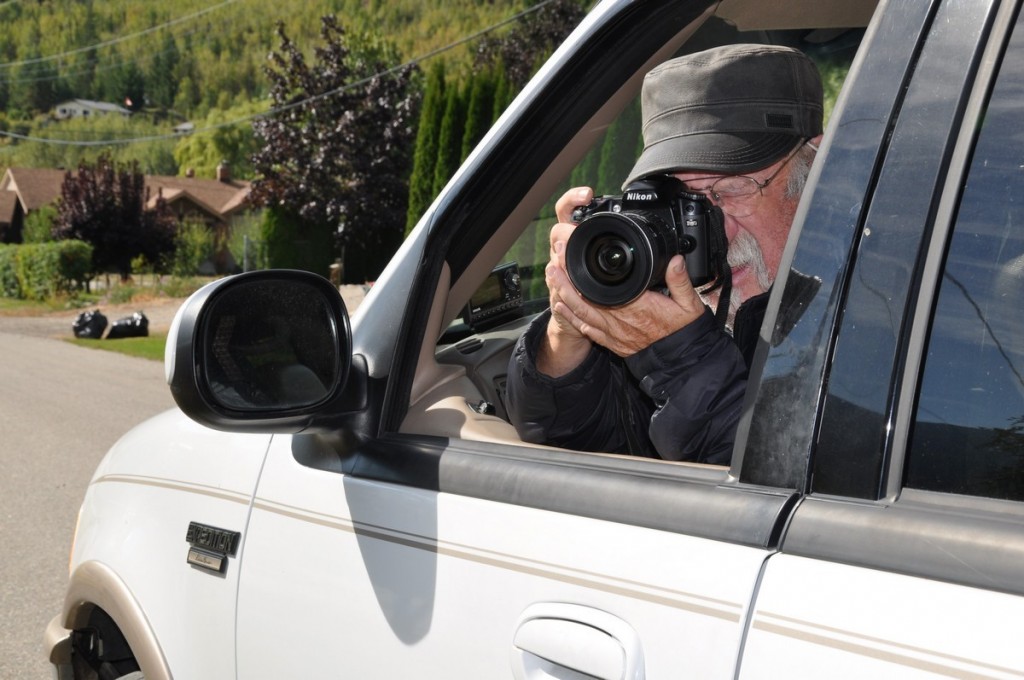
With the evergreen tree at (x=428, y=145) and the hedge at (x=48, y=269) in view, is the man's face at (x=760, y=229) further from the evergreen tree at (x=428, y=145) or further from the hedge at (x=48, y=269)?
the hedge at (x=48, y=269)

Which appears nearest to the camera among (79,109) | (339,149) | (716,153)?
(716,153)

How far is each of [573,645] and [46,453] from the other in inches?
314

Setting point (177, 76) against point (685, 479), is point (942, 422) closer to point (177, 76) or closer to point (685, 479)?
point (685, 479)

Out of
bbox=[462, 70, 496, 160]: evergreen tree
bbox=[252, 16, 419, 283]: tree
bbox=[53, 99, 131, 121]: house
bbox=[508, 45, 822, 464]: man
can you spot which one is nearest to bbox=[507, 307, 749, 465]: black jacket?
bbox=[508, 45, 822, 464]: man

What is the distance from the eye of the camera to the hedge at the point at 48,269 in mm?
36562

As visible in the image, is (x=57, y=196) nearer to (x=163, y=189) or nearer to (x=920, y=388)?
(x=163, y=189)

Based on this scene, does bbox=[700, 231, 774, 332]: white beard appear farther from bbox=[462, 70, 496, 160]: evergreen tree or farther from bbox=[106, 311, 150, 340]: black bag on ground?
bbox=[106, 311, 150, 340]: black bag on ground

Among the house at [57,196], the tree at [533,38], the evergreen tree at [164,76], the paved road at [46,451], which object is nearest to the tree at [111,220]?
the tree at [533,38]

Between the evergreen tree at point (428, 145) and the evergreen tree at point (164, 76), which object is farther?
the evergreen tree at point (164, 76)

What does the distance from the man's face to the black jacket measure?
0.16m

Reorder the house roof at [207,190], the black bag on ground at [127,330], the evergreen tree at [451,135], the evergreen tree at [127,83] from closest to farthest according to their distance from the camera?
1. the black bag on ground at [127,330]
2. the evergreen tree at [451,135]
3. the house roof at [207,190]
4. the evergreen tree at [127,83]

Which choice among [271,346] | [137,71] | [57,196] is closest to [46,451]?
[271,346]

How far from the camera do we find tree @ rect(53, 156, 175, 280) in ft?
136

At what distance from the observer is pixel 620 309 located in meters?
1.77
